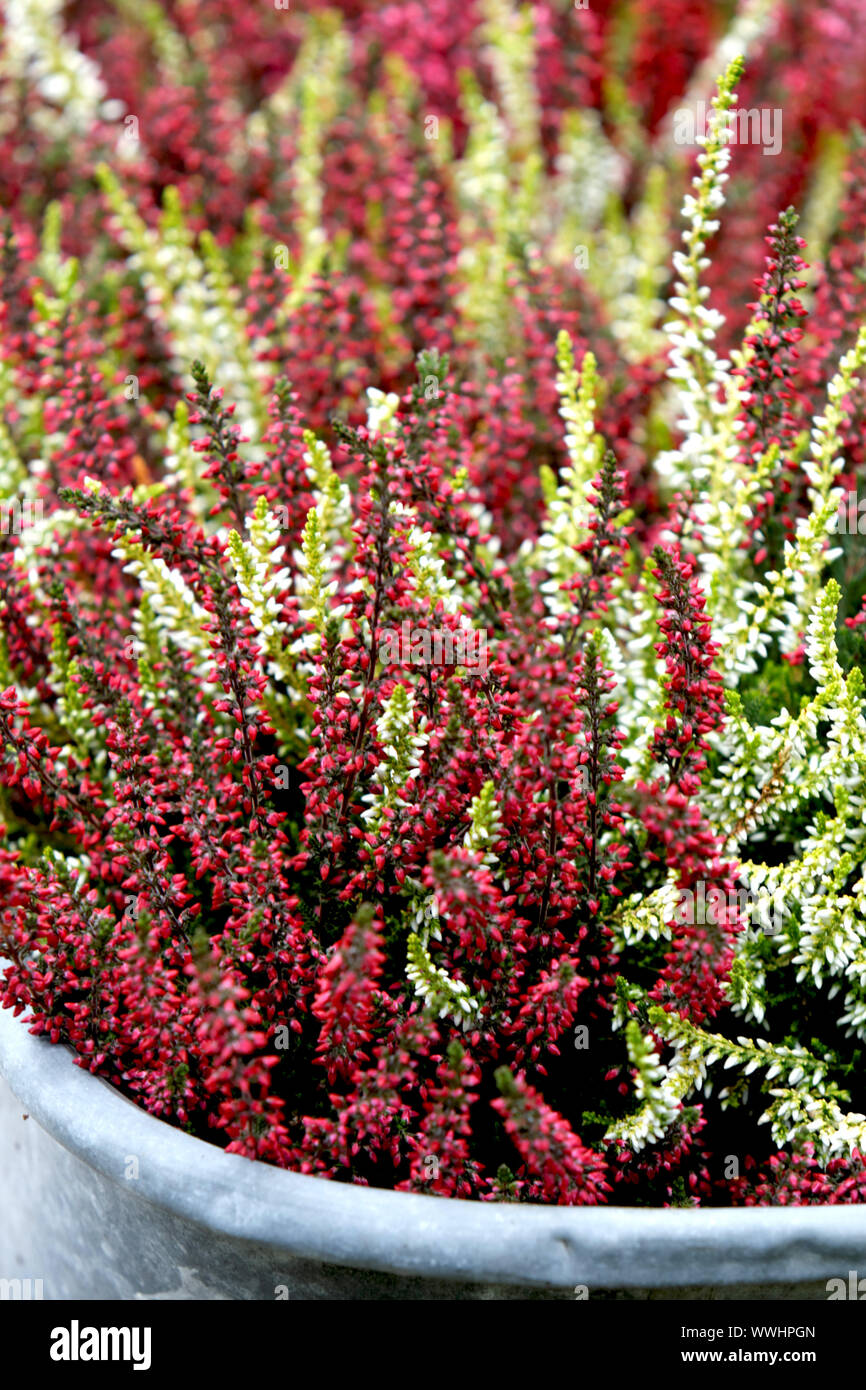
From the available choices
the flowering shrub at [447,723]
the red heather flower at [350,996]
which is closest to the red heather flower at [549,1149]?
the flowering shrub at [447,723]

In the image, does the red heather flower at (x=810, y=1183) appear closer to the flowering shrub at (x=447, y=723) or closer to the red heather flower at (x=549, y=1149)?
the flowering shrub at (x=447, y=723)

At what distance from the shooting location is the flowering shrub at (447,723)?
1.22m

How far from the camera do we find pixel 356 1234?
43.0 inches

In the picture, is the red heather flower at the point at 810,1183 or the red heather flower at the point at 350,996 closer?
the red heather flower at the point at 350,996

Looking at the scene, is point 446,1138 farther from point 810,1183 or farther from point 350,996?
point 810,1183

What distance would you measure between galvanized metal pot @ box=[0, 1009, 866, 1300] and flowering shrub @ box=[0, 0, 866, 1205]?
5 cm

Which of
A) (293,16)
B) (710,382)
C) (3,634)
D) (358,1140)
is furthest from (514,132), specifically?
(358,1140)

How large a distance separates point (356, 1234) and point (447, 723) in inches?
19.7

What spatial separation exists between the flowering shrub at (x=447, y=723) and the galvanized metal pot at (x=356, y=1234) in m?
0.05

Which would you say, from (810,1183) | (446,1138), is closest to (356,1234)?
(446,1138)

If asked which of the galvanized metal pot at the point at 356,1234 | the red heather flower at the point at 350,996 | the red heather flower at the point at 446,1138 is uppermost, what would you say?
the red heather flower at the point at 350,996

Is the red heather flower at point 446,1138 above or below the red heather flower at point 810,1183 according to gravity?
above

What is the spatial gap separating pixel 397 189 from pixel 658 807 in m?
1.49
